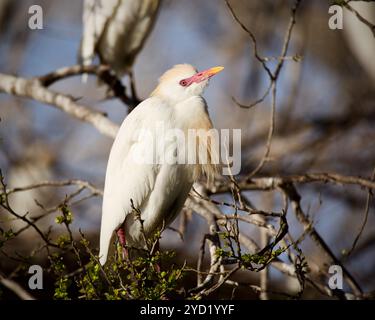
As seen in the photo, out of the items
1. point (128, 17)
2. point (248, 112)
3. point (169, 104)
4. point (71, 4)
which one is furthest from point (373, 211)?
point (71, 4)

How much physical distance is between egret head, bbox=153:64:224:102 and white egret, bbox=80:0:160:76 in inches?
107

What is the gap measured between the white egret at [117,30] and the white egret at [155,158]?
2782 mm

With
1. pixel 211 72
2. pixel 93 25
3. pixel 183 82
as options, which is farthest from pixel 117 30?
pixel 211 72

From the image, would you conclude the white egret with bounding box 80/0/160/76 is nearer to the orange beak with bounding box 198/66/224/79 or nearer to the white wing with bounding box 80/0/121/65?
the white wing with bounding box 80/0/121/65

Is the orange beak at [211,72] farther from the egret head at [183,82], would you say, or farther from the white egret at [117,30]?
the white egret at [117,30]

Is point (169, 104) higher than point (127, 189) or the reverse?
higher

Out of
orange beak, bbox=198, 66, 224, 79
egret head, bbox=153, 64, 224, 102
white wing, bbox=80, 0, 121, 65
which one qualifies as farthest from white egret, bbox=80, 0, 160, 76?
orange beak, bbox=198, 66, 224, 79

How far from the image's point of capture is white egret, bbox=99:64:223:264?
8.83ft

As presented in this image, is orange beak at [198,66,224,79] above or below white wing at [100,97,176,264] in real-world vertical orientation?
above

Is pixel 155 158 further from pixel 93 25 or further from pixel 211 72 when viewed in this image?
pixel 93 25

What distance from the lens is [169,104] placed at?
277 cm

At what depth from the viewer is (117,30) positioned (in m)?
5.65
